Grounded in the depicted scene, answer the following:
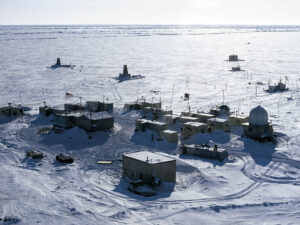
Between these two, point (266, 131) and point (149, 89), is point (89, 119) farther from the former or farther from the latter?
point (149, 89)

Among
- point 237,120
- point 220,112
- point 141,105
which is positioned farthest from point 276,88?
point 141,105

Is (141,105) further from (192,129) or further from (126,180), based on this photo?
(126,180)

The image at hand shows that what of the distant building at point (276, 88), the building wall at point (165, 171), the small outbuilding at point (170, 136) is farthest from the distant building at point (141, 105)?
the distant building at point (276, 88)

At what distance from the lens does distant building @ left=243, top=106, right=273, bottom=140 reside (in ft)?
118

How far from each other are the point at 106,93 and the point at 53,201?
3741 centimetres

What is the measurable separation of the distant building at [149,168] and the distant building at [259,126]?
12820 millimetres

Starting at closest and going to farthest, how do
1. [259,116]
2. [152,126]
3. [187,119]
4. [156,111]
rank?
[259,116] < [152,126] < [187,119] < [156,111]

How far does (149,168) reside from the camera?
83.9 ft

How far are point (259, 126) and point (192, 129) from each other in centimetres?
600

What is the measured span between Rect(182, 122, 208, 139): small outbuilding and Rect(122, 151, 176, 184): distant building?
10.7 meters

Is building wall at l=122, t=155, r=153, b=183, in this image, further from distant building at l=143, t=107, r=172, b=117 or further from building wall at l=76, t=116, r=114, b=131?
distant building at l=143, t=107, r=172, b=117

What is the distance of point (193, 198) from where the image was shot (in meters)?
23.6

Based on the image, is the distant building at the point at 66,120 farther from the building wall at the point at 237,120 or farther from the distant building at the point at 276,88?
the distant building at the point at 276,88

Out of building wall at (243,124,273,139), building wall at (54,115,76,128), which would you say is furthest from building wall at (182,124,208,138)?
building wall at (54,115,76,128)
